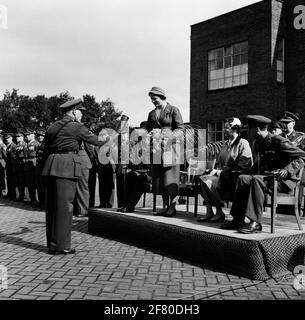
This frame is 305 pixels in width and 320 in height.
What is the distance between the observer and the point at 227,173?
6281mm

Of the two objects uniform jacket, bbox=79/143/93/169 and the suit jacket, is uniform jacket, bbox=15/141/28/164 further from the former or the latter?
the suit jacket

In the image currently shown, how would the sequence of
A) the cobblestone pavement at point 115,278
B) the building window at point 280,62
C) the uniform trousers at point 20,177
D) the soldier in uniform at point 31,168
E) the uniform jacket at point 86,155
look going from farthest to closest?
the building window at point 280,62 < the uniform trousers at point 20,177 < the soldier in uniform at point 31,168 < the uniform jacket at point 86,155 < the cobblestone pavement at point 115,278

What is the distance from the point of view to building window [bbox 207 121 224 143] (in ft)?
66.3

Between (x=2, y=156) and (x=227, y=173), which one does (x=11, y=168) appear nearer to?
(x=2, y=156)

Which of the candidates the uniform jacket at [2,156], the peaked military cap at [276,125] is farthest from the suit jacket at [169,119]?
the uniform jacket at [2,156]

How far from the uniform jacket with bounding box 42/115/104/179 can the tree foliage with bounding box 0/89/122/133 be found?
50.0 m

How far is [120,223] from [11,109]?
58260 millimetres

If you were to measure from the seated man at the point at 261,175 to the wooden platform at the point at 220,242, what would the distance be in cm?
24

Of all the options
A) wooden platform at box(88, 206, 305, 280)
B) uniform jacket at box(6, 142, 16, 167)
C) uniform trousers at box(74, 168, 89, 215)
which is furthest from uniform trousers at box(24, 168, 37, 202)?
wooden platform at box(88, 206, 305, 280)

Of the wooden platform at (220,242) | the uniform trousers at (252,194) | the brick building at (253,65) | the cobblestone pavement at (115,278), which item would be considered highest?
the brick building at (253,65)

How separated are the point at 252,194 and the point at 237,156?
113 cm

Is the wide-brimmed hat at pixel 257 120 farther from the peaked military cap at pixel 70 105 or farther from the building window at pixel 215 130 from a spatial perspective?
the building window at pixel 215 130

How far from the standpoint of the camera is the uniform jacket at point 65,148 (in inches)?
243

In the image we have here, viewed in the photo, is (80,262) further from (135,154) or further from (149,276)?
(135,154)
